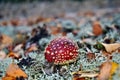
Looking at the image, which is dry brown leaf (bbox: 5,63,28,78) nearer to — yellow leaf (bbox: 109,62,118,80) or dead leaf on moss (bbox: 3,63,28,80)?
dead leaf on moss (bbox: 3,63,28,80)

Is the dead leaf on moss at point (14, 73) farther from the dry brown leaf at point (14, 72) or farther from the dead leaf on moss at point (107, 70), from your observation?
the dead leaf on moss at point (107, 70)

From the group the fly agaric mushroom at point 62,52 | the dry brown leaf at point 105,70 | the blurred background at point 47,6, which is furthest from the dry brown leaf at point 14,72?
the blurred background at point 47,6

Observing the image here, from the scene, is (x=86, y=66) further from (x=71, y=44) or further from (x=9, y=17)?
(x=9, y=17)

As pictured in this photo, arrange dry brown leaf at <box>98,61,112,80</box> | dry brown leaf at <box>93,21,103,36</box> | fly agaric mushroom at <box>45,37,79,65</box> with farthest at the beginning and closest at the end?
dry brown leaf at <box>93,21,103,36</box>
fly agaric mushroom at <box>45,37,79,65</box>
dry brown leaf at <box>98,61,112,80</box>

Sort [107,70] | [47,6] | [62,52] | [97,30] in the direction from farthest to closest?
[47,6] → [97,30] → [62,52] → [107,70]

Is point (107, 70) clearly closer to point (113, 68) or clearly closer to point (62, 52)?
point (113, 68)

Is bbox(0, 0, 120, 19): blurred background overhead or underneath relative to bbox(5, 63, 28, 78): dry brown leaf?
underneath

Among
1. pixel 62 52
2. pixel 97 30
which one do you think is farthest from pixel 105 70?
pixel 97 30

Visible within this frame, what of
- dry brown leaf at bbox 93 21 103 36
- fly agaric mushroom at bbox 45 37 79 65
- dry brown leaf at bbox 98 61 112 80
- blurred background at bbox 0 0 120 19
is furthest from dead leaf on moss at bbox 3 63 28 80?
blurred background at bbox 0 0 120 19
